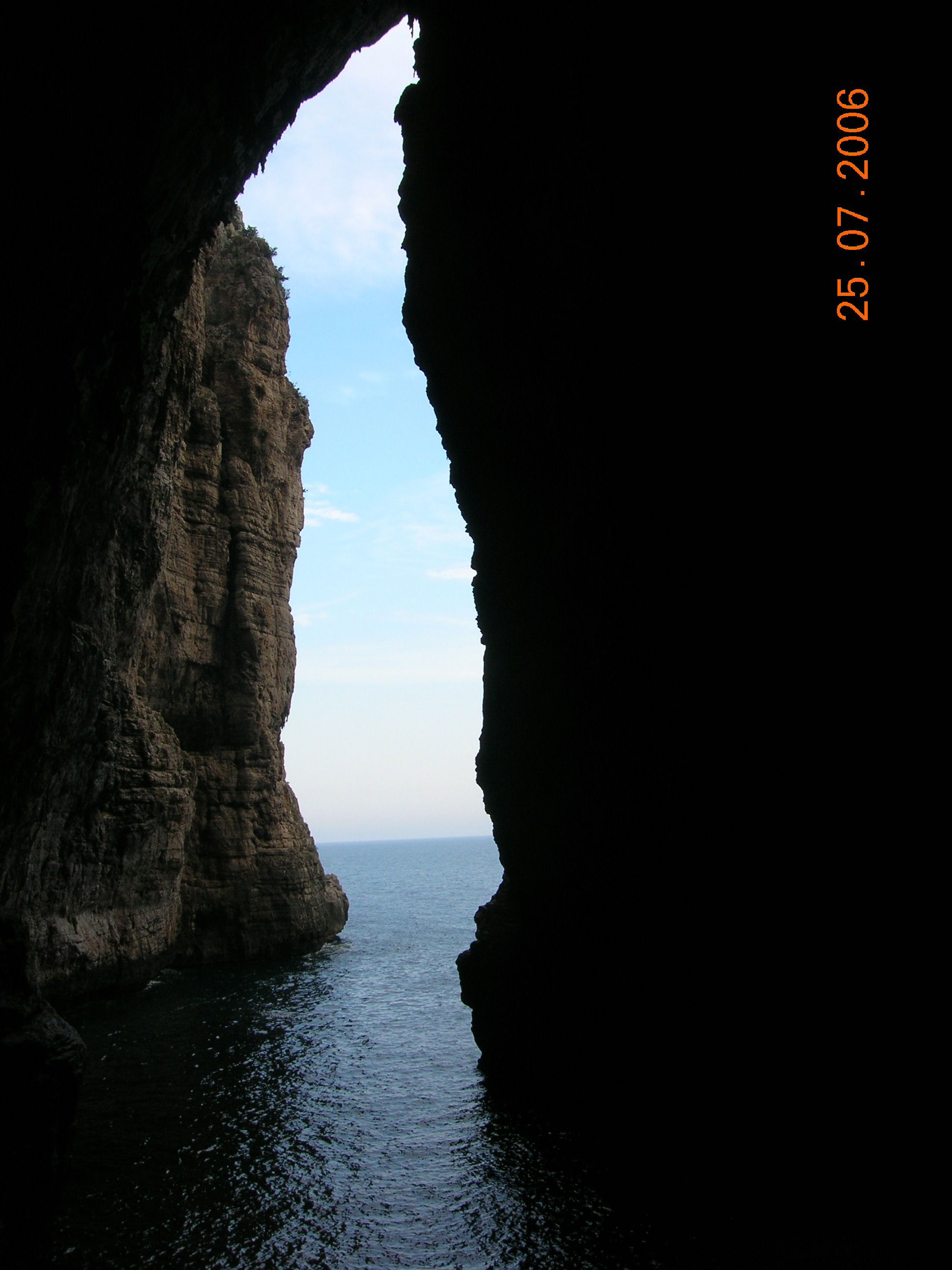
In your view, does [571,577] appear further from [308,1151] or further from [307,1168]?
[308,1151]

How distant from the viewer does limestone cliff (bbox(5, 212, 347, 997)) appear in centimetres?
1808

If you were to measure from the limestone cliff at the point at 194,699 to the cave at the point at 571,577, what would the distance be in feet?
4.33

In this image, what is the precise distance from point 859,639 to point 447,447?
9.50 metres

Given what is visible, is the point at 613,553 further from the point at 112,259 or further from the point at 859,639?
the point at 112,259

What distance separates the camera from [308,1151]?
39.9 feet

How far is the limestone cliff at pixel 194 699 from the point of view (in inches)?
712

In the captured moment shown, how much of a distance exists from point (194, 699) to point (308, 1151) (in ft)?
64.0

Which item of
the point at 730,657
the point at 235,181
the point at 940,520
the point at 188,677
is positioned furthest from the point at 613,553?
the point at 188,677

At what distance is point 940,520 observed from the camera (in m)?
6.69

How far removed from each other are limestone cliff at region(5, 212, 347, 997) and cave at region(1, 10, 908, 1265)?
1319 millimetres
